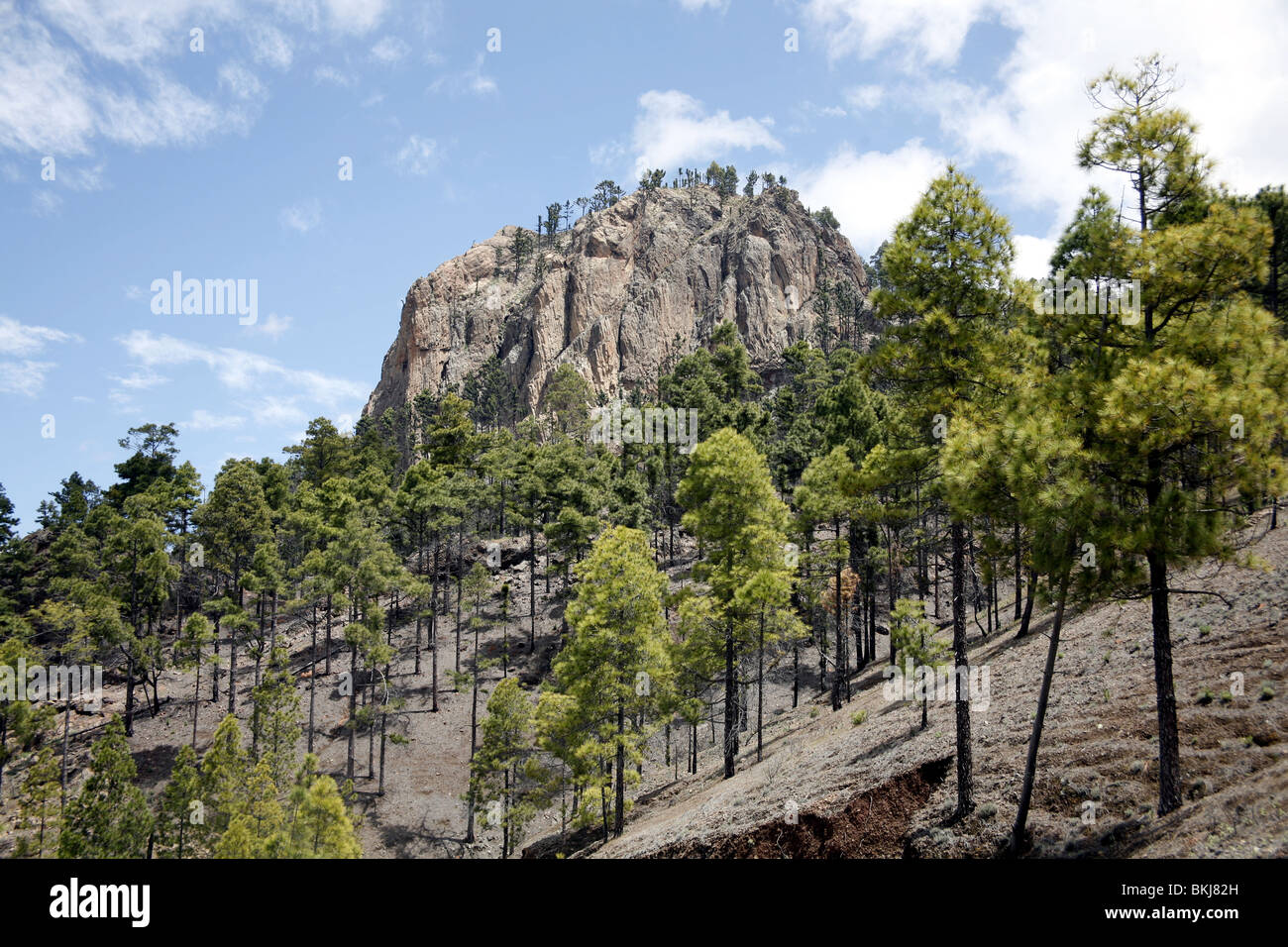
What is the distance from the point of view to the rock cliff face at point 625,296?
5438 inches

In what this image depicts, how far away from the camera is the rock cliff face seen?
453 ft

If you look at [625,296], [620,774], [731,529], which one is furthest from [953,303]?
[625,296]

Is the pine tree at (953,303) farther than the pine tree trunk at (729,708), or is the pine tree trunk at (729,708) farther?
the pine tree trunk at (729,708)

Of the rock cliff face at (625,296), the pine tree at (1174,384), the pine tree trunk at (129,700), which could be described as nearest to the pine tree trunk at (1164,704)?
the pine tree at (1174,384)

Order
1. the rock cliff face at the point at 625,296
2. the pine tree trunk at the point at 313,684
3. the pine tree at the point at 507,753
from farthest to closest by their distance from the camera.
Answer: the rock cliff face at the point at 625,296 → the pine tree trunk at the point at 313,684 → the pine tree at the point at 507,753

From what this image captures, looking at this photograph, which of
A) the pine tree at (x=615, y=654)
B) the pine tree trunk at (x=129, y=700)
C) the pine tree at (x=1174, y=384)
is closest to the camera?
the pine tree at (x=1174, y=384)

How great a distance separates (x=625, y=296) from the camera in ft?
476

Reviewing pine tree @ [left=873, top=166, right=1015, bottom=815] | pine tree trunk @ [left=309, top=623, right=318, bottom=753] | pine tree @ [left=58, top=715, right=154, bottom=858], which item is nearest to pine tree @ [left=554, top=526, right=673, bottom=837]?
pine tree @ [left=873, top=166, right=1015, bottom=815]

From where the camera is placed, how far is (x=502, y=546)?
192 feet

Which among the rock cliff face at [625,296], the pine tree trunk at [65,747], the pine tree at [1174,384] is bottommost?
the pine tree trunk at [65,747]

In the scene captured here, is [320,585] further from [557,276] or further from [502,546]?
[557,276]

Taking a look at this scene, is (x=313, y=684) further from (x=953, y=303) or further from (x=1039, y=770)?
(x=953, y=303)

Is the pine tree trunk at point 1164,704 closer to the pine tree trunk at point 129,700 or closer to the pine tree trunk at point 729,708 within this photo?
the pine tree trunk at point 729,708

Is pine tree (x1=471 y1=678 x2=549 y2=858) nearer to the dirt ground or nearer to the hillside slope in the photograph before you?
the dirt ground
